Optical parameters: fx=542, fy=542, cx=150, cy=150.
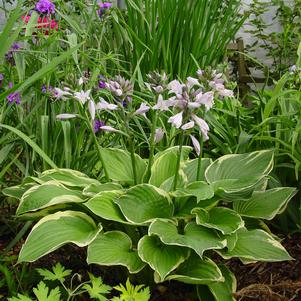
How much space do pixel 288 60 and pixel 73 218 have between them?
3278 millimetres

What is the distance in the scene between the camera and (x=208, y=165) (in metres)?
1.75

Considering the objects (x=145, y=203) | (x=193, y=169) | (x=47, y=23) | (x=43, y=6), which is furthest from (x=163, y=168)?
(x=43, y=6)

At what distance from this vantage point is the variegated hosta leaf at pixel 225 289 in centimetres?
146

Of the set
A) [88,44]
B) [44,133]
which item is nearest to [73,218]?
[44,133]

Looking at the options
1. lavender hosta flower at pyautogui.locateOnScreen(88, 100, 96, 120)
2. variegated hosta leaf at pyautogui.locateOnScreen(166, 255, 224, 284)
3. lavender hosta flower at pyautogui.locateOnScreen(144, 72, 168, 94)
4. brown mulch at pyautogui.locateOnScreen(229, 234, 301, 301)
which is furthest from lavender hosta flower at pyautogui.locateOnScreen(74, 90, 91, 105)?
brown mulch at pyautogui.locateOnScreen(229, 234, 301, 301)

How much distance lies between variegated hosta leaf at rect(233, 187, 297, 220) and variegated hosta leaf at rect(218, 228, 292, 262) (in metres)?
0.10

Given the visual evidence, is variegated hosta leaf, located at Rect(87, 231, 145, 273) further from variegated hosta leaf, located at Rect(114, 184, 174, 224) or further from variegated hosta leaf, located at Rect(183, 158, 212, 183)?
variegated hosta leaf, located at Rect(183, 158, 212, 183)

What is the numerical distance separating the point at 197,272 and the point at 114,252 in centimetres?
23

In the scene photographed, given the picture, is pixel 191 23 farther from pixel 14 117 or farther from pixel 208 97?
pixel 208 97

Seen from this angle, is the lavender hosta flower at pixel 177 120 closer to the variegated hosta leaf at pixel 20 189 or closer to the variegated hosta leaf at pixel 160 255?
the variegated hosta leaf at pixel 160 255

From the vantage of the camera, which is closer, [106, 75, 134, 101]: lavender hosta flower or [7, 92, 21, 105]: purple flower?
[106, 75, 134, 101]: lavender hosta flower

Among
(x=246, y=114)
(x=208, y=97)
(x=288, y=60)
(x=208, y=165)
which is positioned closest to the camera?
(x=208, y=97)

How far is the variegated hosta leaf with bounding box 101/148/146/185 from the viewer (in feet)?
5.50

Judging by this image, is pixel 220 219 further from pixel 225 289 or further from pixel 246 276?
pixel 246 276
